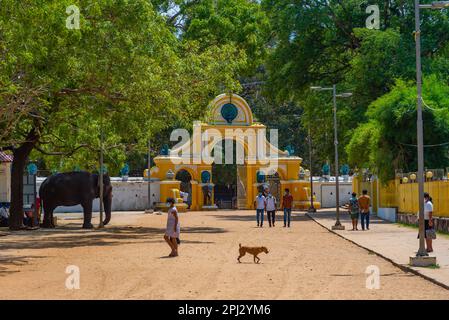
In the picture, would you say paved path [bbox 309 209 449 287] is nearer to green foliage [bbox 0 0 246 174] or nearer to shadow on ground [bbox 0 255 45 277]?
green foliage [bbox 0 0 246 174]

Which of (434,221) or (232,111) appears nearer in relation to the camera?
(434,221)

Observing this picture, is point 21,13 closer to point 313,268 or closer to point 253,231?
point 313,268

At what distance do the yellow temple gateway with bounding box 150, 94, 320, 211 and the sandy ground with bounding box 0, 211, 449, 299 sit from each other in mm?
32046

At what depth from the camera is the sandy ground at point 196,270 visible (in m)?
14.1

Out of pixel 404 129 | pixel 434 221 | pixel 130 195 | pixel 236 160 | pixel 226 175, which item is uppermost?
pixel 404 129

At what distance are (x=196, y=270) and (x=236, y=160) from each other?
4760cm

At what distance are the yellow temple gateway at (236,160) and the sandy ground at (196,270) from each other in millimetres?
32046

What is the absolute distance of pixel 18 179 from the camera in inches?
1384

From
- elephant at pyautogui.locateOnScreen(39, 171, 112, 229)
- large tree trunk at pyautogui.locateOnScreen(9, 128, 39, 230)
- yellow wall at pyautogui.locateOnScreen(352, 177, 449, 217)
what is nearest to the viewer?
yellow wall at pyautogui.locateOnScreen(352, 177, 449, 217)

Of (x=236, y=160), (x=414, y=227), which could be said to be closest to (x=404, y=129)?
(x=414, y=227)

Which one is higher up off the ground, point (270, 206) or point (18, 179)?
point (18, 179)

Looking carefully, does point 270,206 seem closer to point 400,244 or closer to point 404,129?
point 404,129

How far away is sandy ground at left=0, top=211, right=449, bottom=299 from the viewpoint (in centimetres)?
1409

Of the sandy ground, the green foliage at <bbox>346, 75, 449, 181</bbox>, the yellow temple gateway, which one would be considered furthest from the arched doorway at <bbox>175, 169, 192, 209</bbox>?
the sandy ground
